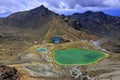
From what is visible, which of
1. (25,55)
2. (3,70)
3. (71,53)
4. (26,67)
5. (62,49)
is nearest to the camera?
(3,70)

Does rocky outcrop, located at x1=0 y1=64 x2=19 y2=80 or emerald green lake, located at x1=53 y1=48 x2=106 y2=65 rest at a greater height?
rocky outcrop, located at x1=0 y1=64 x2=19 y2=80

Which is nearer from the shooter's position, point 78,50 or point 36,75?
point 36,75

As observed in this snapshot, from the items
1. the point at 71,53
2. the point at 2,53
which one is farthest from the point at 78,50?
the point at 2,53

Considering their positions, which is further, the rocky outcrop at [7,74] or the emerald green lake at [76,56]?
the emerald green lake at [76,56]

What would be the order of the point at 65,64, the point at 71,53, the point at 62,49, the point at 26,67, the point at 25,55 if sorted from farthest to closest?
the point at 62,49 → the point at 71,53 → the point at 25,55 → the point at 65,64 → the point at 26,67

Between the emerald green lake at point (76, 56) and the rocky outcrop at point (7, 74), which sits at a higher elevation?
the rocky outcrop at point (7, 74)

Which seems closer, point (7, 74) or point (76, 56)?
point (7, 74)

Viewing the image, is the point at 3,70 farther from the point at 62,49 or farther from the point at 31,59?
Answer: the point at 62,49

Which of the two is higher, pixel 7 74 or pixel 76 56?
pixel 7 74
